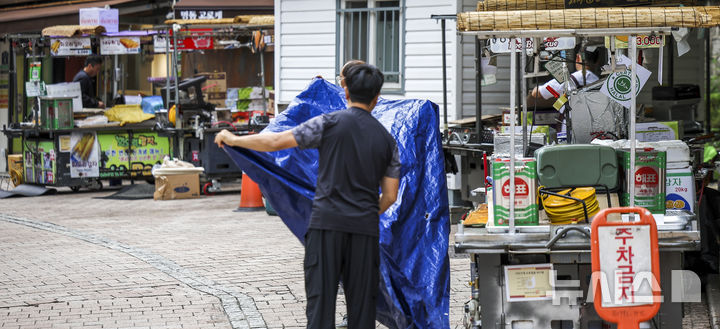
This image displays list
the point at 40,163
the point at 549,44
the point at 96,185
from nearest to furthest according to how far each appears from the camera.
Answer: the point at 549,44
the point at 40,163
the point at 96,185

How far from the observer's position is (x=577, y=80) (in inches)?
394

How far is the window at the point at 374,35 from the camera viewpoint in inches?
Result: 632

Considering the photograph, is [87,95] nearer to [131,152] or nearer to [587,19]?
[131,152]

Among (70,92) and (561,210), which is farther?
(70,92)

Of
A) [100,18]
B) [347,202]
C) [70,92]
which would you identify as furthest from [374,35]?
[347,202]

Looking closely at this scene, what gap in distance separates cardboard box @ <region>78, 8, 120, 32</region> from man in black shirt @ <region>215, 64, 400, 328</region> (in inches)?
525

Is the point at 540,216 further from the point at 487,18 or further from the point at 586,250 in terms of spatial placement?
the point at 487,18

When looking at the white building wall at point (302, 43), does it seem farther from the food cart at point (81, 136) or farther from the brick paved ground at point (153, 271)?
the brick paved ground at point (153, 271)

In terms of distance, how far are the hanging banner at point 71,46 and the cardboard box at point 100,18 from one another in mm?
502

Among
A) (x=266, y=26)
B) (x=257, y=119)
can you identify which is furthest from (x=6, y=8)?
(x=257, y=119)

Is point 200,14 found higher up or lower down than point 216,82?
higher up

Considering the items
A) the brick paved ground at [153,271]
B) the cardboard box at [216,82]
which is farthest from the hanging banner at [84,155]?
the cardboard box at [216,82]

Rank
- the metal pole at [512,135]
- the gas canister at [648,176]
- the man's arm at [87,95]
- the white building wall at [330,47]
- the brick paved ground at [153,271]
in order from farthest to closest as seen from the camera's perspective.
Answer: the man's arm at [87,95] < the white building wall at [330,47] < the brick paved ground at [153,271] < the gas canister at [648,176] < the metal pole at [512,135]

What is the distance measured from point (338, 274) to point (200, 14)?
1769 cm
